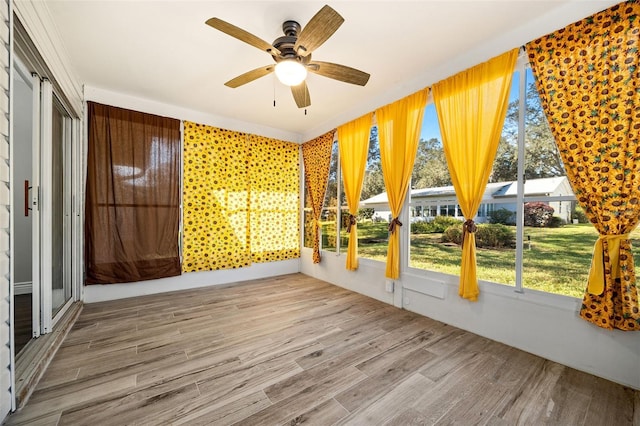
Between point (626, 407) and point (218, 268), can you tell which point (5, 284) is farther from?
point (626, 407)

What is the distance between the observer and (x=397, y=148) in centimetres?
309

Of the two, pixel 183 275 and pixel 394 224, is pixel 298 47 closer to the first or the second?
pixel 394 224

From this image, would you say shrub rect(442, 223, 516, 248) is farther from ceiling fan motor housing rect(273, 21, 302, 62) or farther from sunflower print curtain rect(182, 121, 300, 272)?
sunflower print curtain rect(182, 121, 300, 272)

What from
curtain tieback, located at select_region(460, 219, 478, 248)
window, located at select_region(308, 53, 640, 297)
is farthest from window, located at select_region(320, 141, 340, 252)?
curtain tieback, located at select_region(460, 219, 478, 248)

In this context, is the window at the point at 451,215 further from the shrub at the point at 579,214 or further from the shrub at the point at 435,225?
the shrub at the point at 579,214

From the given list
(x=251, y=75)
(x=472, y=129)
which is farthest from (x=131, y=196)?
(x=472, y=129)

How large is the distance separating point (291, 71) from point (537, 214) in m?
2.40

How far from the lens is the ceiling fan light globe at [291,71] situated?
1965mm

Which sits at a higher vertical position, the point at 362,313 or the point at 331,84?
the point at 331,84

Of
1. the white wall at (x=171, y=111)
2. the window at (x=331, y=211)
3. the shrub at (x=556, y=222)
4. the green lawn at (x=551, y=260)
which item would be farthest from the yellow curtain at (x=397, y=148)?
the white wall at (x=171, y=111)

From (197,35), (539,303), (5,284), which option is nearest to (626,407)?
(539,303)

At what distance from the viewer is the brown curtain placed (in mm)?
3211

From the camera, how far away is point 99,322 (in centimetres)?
265

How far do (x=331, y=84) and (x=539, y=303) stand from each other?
3.03 meters
